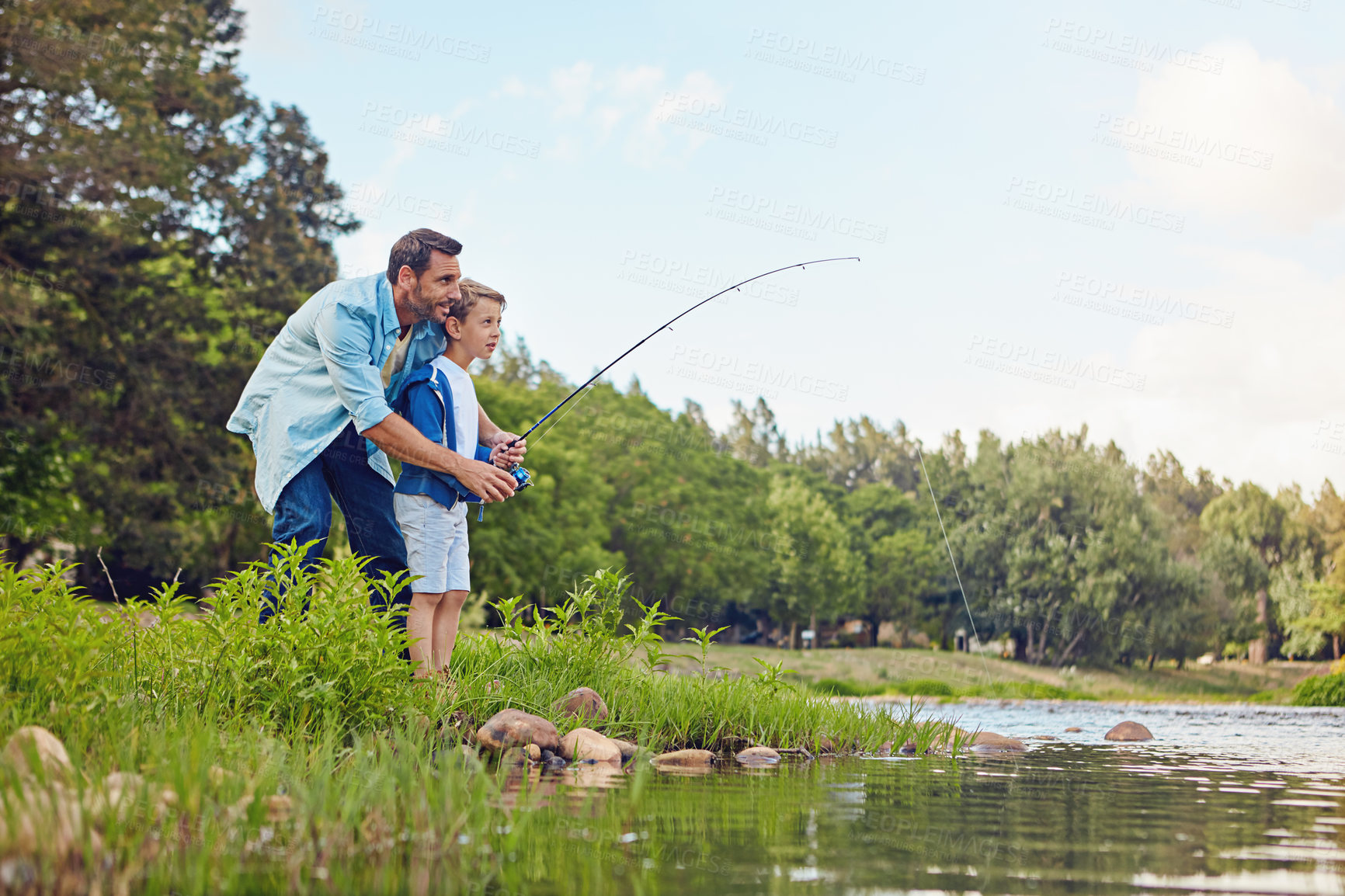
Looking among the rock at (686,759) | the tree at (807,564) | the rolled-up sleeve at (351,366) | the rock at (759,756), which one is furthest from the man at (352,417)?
the tree at (807,564)

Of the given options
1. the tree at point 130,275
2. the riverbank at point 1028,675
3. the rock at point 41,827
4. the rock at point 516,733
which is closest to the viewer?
the rock at point 41,827

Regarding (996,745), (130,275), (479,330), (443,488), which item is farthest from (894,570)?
(443,488)

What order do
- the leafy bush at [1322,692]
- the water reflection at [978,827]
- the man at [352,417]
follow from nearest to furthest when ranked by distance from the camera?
the water reflection at [978,827]
the man at [352,417]
the leafy bush at [1322,692]

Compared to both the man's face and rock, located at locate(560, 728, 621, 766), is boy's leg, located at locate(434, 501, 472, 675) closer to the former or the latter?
rock, located at locate(560, 728, 621, 766)

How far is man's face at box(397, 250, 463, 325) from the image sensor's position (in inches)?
205

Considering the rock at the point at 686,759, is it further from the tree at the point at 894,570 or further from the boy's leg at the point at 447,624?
the tree at the point at 894,570

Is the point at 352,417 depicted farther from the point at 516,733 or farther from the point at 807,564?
the point at 807,564

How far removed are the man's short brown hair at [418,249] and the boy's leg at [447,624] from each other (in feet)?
5.17

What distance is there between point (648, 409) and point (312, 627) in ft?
158

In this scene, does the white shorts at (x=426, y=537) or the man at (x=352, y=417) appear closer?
the man at (x=352, y=417)

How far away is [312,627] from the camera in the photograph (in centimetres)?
421

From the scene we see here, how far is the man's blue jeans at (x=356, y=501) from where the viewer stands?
198 inches

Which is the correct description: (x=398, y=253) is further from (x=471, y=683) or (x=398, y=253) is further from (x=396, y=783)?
(x=396, y=783)

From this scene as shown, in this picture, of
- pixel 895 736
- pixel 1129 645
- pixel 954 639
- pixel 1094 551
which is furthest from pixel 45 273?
pixel 954 639
